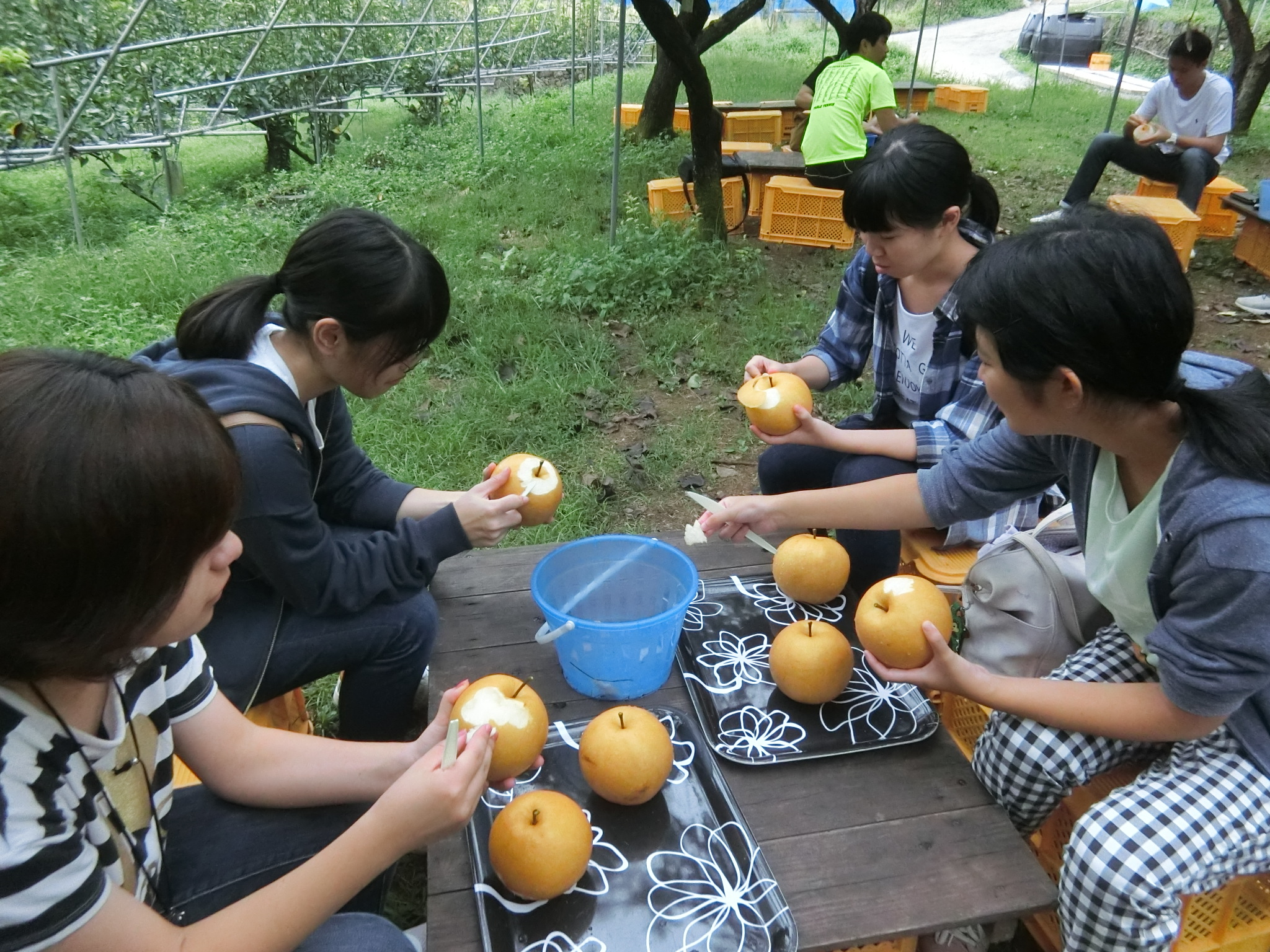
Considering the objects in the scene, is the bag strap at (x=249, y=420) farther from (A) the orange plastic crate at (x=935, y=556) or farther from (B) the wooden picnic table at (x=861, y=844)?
(A) the orange plastic crate at (x=935, y=556)

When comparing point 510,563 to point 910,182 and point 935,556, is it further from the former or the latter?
point 910,182

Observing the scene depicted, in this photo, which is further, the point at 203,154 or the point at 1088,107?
the point at 1088,107

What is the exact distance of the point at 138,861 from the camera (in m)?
1.17

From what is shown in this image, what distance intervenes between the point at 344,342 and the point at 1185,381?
1474 mm

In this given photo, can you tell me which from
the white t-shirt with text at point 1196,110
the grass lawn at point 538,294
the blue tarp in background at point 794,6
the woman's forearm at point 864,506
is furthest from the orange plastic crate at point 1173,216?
the blue tarp in background at point 794,6

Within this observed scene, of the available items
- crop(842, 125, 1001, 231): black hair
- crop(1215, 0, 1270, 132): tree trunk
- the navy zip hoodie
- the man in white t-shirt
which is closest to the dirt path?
crop(1215, 0, 1270, 132): tree trunk

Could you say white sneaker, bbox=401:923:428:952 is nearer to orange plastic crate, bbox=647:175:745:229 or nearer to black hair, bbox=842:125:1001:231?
black hair, bbox=842:125:1001:231

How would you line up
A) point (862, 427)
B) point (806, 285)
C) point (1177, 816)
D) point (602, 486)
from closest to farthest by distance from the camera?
point (1177, 816), point (862, 427), point (602, 486), point (806, 285)

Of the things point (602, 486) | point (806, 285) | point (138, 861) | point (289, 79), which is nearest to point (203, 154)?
point (289, 79)

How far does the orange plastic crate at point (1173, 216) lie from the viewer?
513 cm

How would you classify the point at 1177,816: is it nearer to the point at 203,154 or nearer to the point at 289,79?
the point at 289,79

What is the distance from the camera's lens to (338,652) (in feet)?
5.86

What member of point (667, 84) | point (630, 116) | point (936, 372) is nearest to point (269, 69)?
point (630, 116)

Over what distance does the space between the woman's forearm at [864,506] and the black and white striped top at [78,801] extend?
1.20m
